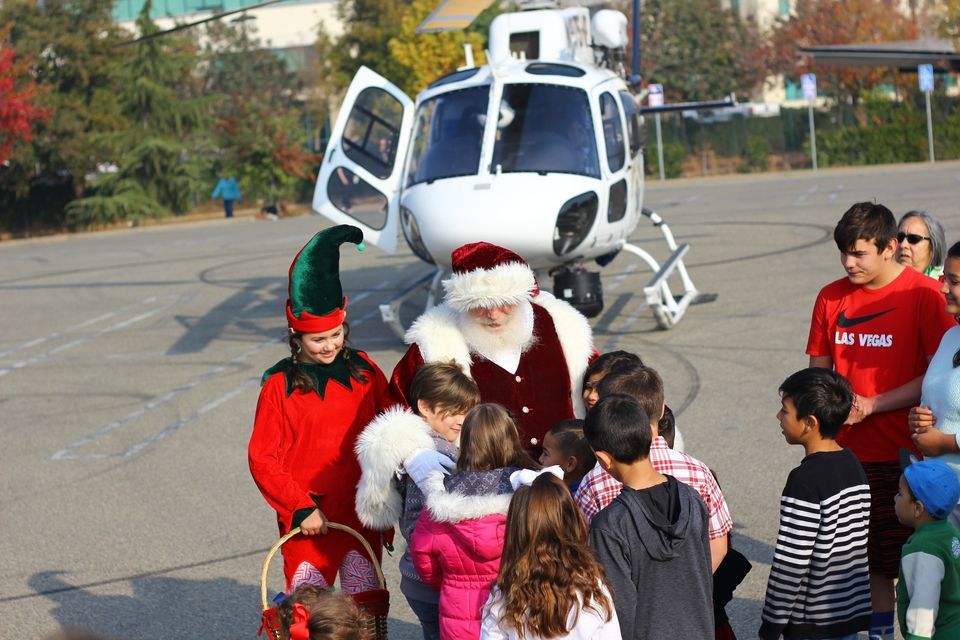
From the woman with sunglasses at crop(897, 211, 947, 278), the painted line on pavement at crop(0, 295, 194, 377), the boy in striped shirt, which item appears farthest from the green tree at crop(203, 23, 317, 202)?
the boy in striped shirt

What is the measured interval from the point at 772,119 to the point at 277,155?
16.9 meters

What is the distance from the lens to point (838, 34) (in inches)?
1832

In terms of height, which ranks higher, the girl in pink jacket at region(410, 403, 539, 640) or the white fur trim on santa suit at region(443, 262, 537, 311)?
the white fur trim on santa suit at region(443, 262, 537, 311)

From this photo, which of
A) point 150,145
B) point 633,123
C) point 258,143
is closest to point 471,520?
point 633,123

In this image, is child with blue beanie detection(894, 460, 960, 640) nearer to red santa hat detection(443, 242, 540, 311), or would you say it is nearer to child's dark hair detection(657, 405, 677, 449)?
child's dark hair detection(657, 405, 677, 449)

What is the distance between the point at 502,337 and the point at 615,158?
7318 mm

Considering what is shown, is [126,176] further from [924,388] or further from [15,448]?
[924,388]

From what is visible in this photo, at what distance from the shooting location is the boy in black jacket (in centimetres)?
366

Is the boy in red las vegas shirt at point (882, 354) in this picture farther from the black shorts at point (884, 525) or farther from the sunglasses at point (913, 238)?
the sunglasses at point (913, 238)

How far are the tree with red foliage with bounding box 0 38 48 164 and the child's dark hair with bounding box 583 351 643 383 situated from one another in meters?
33.5

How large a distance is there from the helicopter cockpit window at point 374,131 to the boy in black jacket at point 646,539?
28.2 ft

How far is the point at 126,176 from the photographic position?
128ft

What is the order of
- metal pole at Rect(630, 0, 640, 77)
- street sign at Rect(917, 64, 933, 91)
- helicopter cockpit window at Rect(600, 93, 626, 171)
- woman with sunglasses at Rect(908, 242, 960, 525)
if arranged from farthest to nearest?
1. street sign at Rect(917, 64, 933, 91)
2. metal pole at Rect(630, 0, 640, 77)
3. helicopter cockpit window at Rect(600, 93, 626, 171)
4. woman with sunglasses at Rect(908, 242, 960, 525)

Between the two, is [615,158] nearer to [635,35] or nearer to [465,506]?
[635,35]
